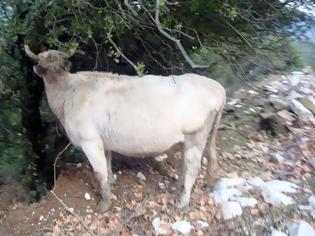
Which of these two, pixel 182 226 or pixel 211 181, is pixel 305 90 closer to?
pixel 211 181

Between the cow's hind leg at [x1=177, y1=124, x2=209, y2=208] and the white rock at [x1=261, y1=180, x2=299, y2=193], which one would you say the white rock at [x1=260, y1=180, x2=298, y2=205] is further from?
the cow's hind leg at [x1=177, y1=124, x2=209, y2=208]

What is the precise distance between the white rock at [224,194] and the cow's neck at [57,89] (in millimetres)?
1921

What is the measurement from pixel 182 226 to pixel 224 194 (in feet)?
2.37

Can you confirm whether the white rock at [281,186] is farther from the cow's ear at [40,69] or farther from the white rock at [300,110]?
the cow's ear at [40,69]

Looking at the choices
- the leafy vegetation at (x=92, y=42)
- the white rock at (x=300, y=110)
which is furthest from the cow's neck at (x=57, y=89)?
the white rock at (x=300, y=110)

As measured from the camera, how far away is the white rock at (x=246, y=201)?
5625 millimetres

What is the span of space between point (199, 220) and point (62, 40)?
282 cm

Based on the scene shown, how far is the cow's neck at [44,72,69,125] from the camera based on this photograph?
19.2 feet

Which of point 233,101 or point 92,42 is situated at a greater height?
point 92,42

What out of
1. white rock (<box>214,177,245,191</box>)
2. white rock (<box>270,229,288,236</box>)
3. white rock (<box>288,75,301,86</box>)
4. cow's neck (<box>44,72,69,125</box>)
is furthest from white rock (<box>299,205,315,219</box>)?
white rock (<box>288,75,301,86</box>)

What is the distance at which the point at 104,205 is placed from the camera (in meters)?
5.68

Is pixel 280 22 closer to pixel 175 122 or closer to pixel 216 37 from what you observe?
pixel 216 37

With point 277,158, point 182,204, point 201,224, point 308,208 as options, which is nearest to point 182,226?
point 201,224

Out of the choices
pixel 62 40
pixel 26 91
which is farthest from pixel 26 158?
pixel 62 40
